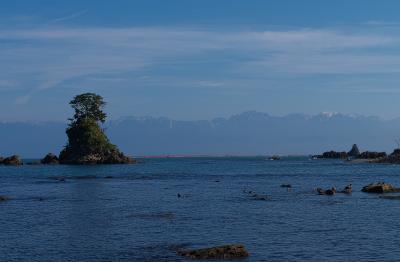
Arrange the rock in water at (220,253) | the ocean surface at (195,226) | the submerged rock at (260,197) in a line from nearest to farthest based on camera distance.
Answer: the rock in water at (220,253), the ocean surface at (195,226), the submerged rock at (260,197)

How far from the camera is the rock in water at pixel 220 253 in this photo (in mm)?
38938

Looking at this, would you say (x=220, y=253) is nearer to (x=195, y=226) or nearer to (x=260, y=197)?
(x=195, y=226)

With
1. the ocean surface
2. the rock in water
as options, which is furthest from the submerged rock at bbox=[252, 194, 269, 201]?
the rock in water

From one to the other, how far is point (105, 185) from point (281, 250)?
70.6 metres

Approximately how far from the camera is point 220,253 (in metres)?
39.4

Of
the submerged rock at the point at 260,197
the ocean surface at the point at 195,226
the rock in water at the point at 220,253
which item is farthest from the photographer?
the submerged rock at the point at 260,197

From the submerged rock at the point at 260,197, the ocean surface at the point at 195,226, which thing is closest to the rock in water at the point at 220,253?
the ocean surface at the point at 195,226

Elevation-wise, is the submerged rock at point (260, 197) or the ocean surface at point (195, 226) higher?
the submerged rock at point (260, 197)

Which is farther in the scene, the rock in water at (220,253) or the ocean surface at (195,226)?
the ocean surface at (195,226)

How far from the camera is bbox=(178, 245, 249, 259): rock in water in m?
38.9

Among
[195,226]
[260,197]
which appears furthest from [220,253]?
[260,197]

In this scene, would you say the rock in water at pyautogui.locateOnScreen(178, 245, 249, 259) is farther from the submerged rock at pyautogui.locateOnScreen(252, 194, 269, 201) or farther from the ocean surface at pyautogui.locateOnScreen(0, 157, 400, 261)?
the submerged rock at pyautogui.locateOnScreen(252, 194, 269, 201)

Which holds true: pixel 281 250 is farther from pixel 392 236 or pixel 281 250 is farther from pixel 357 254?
pixel 392 236

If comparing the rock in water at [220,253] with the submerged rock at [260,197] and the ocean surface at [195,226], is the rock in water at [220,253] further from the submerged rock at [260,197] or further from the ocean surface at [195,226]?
the submerged rock at [260,197]
